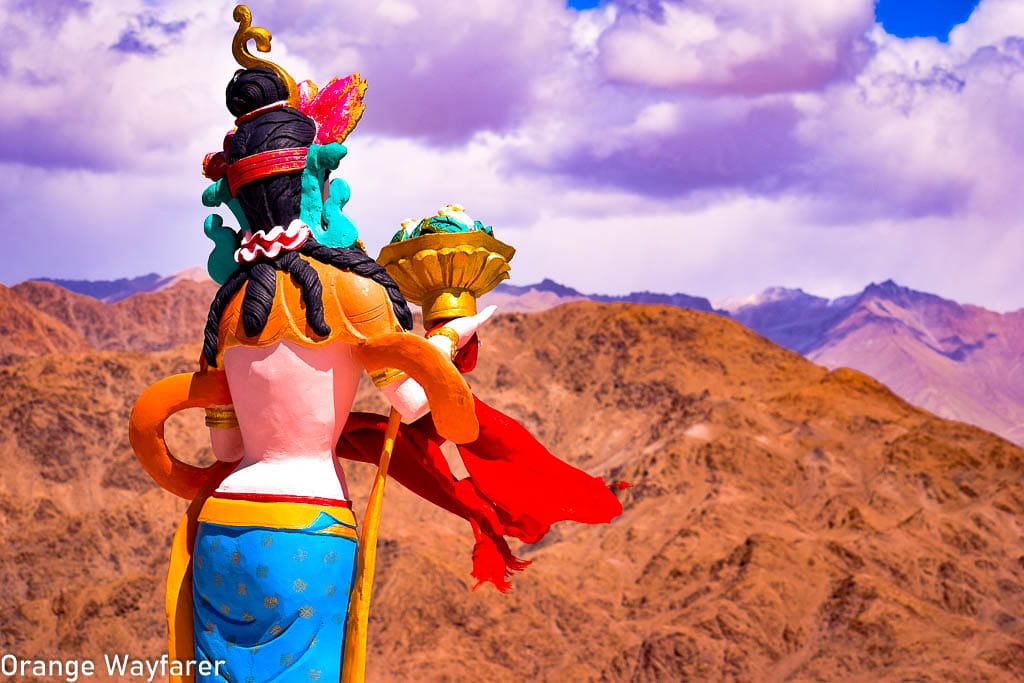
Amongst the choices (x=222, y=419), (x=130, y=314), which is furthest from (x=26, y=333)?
(x=222, y=419)

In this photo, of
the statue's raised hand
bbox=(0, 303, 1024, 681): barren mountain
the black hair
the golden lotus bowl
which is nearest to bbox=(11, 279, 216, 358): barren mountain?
bbox=(0, 303, 1024, 681): barren mountain

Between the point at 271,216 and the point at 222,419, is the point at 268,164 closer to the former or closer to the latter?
the point at 271,216

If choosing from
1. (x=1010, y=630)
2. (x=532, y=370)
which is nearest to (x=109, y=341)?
(x=532, y=370)

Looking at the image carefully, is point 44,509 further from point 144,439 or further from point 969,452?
point 144,439

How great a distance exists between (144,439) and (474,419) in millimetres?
1271

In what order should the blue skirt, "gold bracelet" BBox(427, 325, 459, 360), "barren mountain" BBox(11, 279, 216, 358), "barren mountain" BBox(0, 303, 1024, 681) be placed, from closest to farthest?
the blue skirt
"gold bracelet" BBox(427, 325, 459, 360)
"barren mountain" BBox(0, 303, 1024, 681)
"barren mountain" BBox(11, 279, 216, 358)

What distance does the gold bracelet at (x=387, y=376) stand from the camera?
15.7 feet

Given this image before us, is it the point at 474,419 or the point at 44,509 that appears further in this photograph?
the point at 44,509

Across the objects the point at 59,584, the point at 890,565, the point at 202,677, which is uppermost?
the point at 59,584

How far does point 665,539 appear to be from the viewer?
24.4 metres

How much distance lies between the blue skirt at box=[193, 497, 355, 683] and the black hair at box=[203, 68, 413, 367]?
61 cm

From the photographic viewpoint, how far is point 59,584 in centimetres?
2314

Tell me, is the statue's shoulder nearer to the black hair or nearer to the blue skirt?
the black hair

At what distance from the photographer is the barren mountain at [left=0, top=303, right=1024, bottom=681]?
1894 cm
